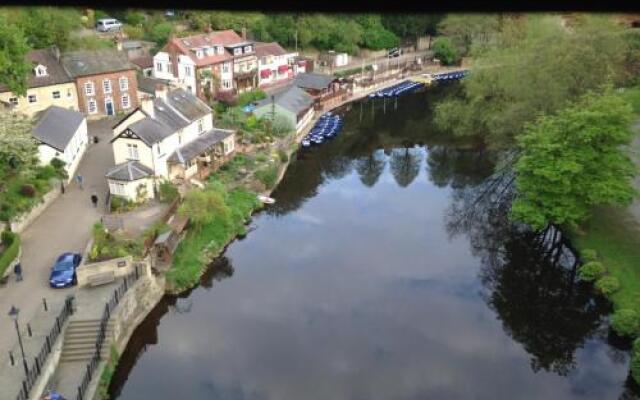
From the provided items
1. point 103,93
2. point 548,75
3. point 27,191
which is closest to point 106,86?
point 103,93

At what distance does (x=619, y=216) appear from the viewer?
113 feet

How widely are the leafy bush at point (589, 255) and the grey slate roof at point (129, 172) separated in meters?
23.5

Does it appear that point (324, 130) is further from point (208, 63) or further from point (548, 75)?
point (548, 75)

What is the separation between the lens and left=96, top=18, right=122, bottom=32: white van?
68188mm

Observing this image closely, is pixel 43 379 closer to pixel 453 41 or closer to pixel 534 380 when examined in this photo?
pixel 534 380

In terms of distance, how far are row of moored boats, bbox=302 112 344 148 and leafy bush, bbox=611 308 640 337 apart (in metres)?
29.3

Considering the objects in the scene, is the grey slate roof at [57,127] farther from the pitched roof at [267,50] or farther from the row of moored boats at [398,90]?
the row of moored boats at [398,90]

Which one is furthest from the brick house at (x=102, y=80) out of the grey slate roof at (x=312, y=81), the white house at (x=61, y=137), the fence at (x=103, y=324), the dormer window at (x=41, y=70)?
the fence at (x=103, y=324)

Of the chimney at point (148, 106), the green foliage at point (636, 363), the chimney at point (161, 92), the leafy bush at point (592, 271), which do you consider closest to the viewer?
the green foliage at point (636, 363)

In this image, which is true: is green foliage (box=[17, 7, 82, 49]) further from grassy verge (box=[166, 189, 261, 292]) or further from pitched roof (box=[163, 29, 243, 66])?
grassy verge (box=[166, 189, 261, 292])

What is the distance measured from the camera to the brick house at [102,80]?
153ft

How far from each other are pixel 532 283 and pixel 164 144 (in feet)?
71.6

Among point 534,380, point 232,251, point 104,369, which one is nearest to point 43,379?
point 104,369

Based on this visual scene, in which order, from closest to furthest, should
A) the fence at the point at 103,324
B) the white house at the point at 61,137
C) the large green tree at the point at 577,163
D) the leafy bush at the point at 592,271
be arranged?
the fence at the point at 103,324 < the large green tree at the point at 577,163 < the leafy bush at the point at 592,271 < the white house at the point at 61,137
